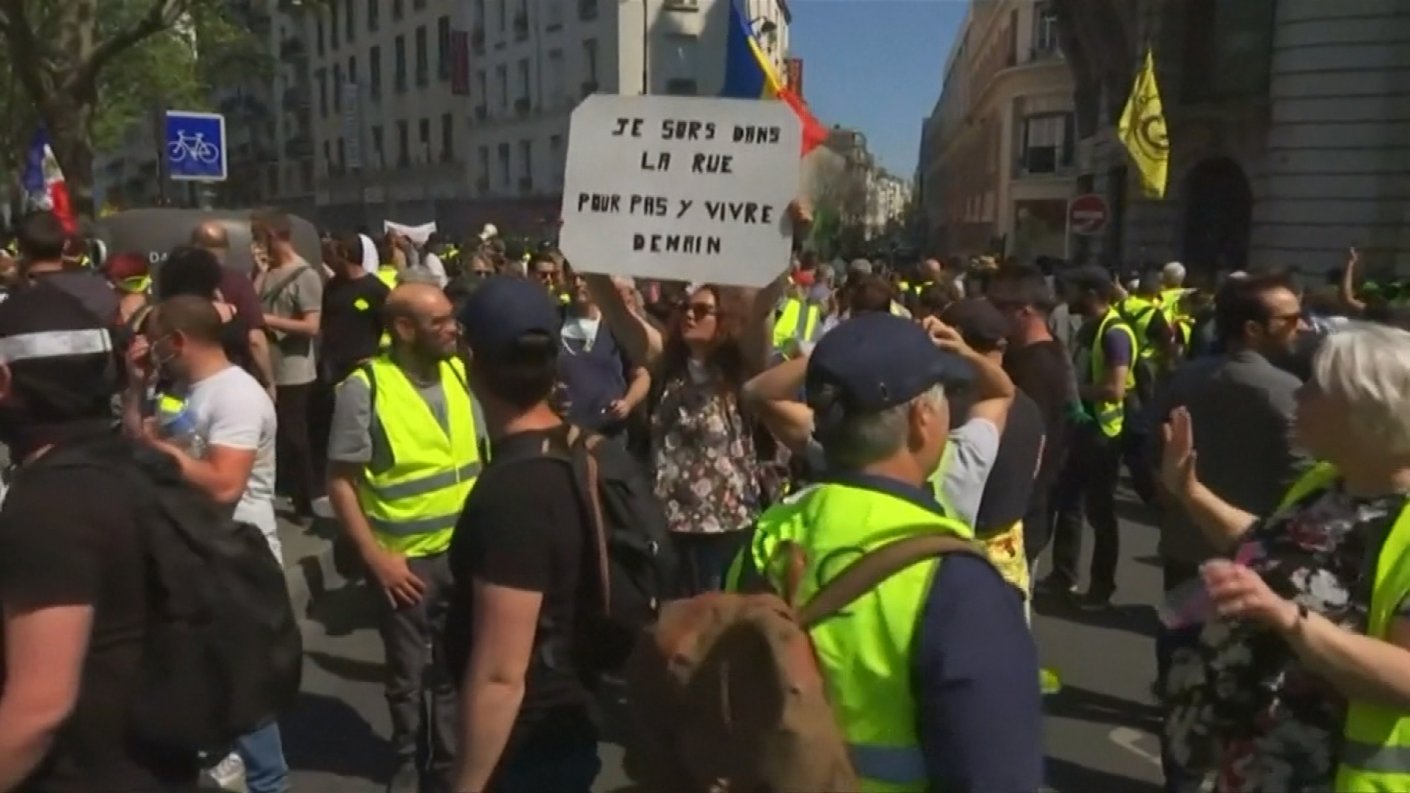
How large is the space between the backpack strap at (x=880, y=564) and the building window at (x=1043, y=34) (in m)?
56.1

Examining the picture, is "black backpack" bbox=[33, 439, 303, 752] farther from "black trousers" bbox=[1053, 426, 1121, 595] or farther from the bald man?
"black trousers" bbox=[1053, 426, 1121, 595]

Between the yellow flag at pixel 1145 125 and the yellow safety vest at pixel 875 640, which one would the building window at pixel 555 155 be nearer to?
the yellow flag at pixel 1145 125

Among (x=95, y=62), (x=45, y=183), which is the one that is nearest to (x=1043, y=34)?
(x=95, y=62)

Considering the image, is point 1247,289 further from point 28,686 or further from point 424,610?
point 28,686

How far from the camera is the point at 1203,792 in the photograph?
2834 millimetres

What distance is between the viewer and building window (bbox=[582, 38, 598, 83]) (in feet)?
166

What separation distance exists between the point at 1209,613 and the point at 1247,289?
234cm

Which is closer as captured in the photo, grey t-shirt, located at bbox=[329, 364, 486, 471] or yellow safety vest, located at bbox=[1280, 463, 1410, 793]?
yellow safety vest, located at bbox=[1280, 463, 1410, 793]

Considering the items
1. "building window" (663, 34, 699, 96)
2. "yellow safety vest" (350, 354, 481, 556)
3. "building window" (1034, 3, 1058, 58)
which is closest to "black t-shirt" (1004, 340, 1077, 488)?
"yellow safety vest" (350, 354, 481, 556)

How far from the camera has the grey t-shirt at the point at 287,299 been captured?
8.58 meters

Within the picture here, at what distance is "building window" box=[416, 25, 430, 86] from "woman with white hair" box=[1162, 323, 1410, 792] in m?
60.8

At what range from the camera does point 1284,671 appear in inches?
101

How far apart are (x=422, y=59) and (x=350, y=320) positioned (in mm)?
55073

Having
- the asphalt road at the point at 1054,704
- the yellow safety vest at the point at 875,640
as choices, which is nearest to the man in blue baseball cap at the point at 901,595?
the yellow safety vest at the point at 875,640
